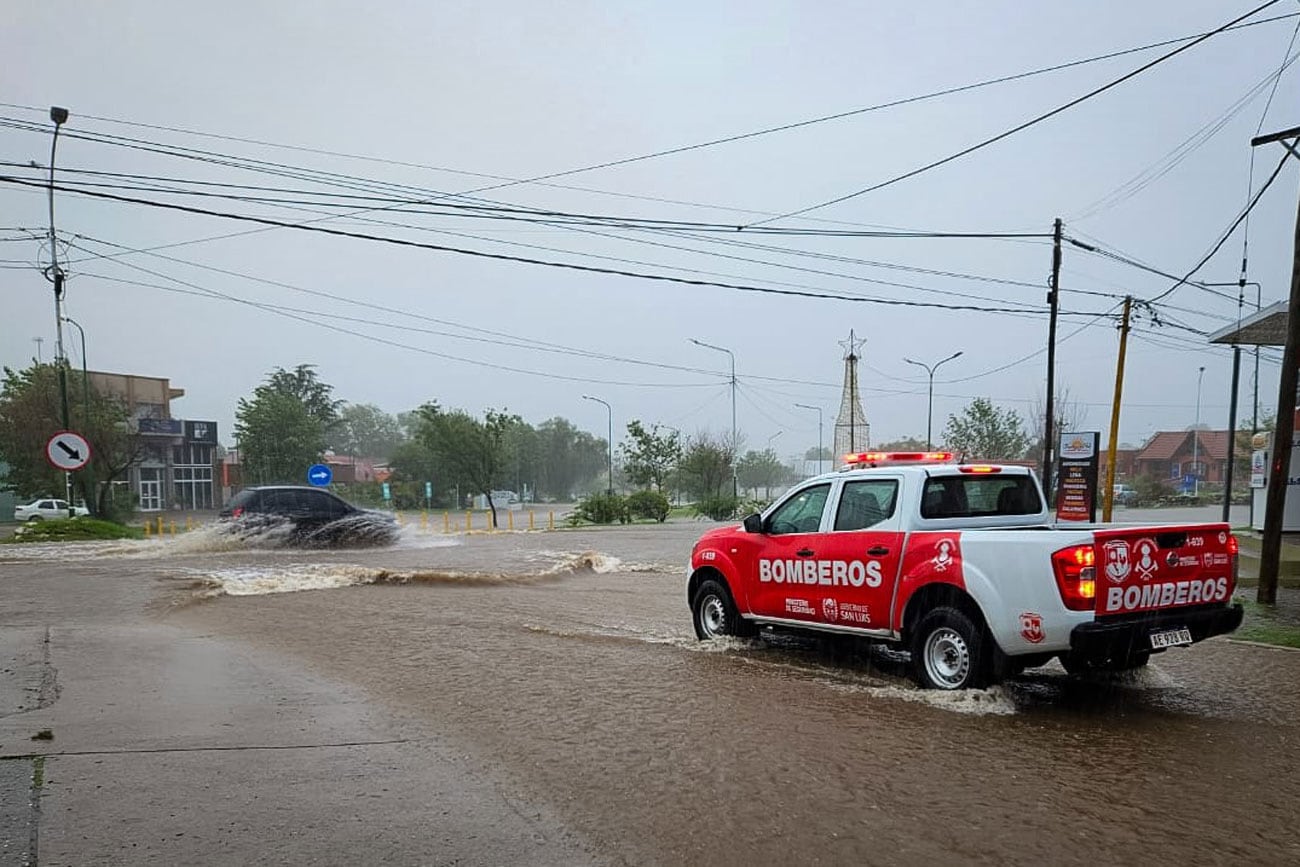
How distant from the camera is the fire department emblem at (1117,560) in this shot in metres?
6.16

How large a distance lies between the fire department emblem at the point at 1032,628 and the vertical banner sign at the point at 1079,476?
15.8m

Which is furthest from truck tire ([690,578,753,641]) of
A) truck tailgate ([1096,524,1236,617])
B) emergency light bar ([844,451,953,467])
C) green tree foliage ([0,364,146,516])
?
green tree foliage ([0,364,146,516])

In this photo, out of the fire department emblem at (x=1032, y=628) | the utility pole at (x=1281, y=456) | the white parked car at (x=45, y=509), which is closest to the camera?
the fire department emblem at (x=1032, y=628)

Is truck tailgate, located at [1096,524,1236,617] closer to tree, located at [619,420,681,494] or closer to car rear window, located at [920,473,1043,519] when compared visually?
car rear window, located at [920,473,1043,519]

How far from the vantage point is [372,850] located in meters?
4.22

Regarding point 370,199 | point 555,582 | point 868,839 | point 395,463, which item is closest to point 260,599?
point 555,582

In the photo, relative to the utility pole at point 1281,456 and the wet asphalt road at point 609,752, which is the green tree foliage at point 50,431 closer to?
the wet asphalt road at point 609,752

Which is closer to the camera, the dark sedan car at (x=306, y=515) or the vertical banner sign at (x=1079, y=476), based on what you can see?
the vertical banner sign at (x=1079, y=476)

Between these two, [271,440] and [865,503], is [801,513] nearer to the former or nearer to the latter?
[865,503]

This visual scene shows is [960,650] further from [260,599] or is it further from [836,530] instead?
[260,599]

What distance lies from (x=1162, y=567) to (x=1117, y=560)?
51 cm

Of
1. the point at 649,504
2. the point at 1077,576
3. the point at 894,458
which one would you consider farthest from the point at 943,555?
the point at 649,504

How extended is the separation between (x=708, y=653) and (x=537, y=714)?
2.73 metres

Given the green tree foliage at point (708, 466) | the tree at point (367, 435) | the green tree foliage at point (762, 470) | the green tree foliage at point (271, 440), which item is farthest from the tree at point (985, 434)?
the tree at point (367, 435)
